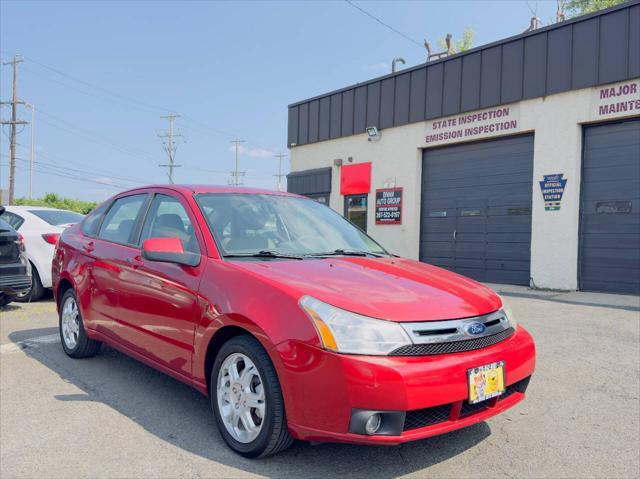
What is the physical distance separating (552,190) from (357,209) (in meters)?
6.01

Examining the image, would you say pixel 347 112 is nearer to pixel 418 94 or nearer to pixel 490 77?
pixel 418 94

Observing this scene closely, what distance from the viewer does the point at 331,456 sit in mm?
2850

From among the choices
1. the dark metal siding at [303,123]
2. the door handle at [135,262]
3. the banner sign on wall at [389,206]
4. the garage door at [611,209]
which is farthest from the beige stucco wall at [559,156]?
the door handle at [135,262]

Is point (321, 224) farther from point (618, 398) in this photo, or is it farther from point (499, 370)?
point (618, 398)

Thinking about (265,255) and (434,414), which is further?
(265,255)

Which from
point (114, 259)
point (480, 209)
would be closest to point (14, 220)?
point (114, 259)

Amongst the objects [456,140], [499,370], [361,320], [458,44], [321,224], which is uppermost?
[458,44]

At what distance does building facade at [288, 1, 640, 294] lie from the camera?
983 cm

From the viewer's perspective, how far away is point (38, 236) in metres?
7.82

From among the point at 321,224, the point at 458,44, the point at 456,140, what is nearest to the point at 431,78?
the point at 456,140

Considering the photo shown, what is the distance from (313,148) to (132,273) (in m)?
13.6

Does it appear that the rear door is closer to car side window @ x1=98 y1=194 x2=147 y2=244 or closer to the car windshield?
car side window @ x1=98 y1=194 x2=147 y2=244

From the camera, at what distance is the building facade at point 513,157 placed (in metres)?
9.83

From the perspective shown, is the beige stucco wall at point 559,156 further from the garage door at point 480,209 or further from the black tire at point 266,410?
the black tire at point 266,410
